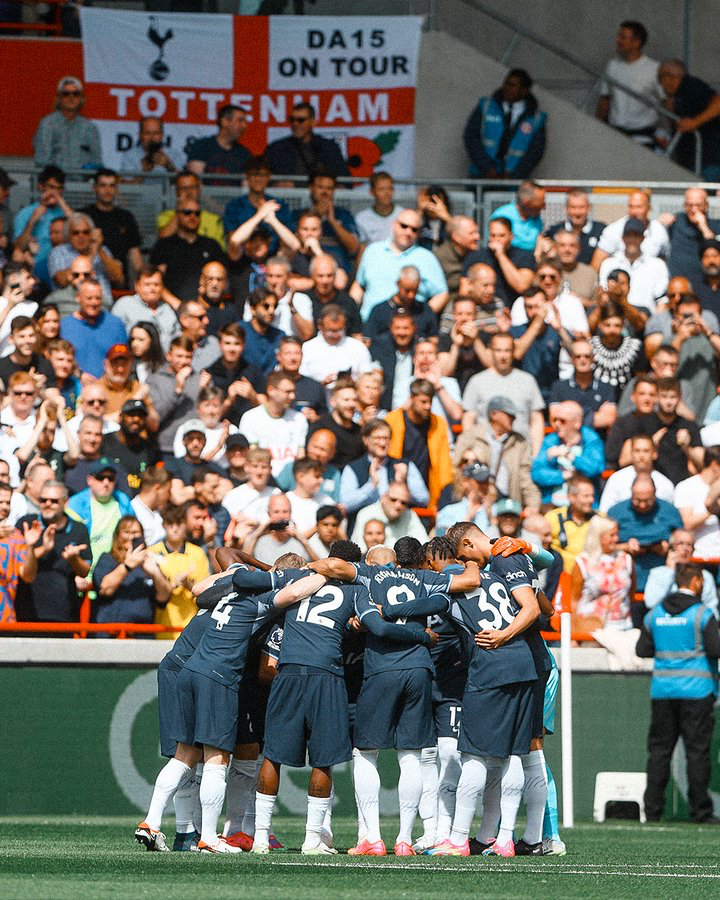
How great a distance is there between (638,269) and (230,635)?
8.96 meters

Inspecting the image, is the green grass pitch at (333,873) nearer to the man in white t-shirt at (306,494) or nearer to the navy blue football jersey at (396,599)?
the navy blue football jersey at (396,599)

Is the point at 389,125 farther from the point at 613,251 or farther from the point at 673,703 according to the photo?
the point at 673,703

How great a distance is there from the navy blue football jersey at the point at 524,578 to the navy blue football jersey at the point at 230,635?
4.48ft

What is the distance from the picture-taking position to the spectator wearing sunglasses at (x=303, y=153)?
66.3 ft

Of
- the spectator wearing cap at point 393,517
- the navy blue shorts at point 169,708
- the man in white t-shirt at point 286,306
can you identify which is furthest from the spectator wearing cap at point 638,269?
the navy blue shorts at point 169,708

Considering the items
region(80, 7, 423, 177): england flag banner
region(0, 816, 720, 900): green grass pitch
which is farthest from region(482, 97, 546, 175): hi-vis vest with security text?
region(0, 816, 720, 900): green grass pitch

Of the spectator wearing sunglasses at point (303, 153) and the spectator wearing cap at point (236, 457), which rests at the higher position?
the spectator wearing sunglasses at point (303, 153)

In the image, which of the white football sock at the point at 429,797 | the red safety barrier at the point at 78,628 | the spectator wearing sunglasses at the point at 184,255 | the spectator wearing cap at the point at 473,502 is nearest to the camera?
the white football sock at the point at 429,797

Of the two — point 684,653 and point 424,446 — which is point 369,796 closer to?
point 684,653

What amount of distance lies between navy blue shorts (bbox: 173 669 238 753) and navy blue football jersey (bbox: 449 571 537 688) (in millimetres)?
1437

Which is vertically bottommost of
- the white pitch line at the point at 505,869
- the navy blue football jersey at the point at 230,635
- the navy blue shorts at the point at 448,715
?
the white pitch line at the point at 505,869

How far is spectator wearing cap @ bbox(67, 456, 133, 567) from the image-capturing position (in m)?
15.2

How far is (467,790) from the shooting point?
11.1 m

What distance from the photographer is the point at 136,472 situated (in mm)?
16062
